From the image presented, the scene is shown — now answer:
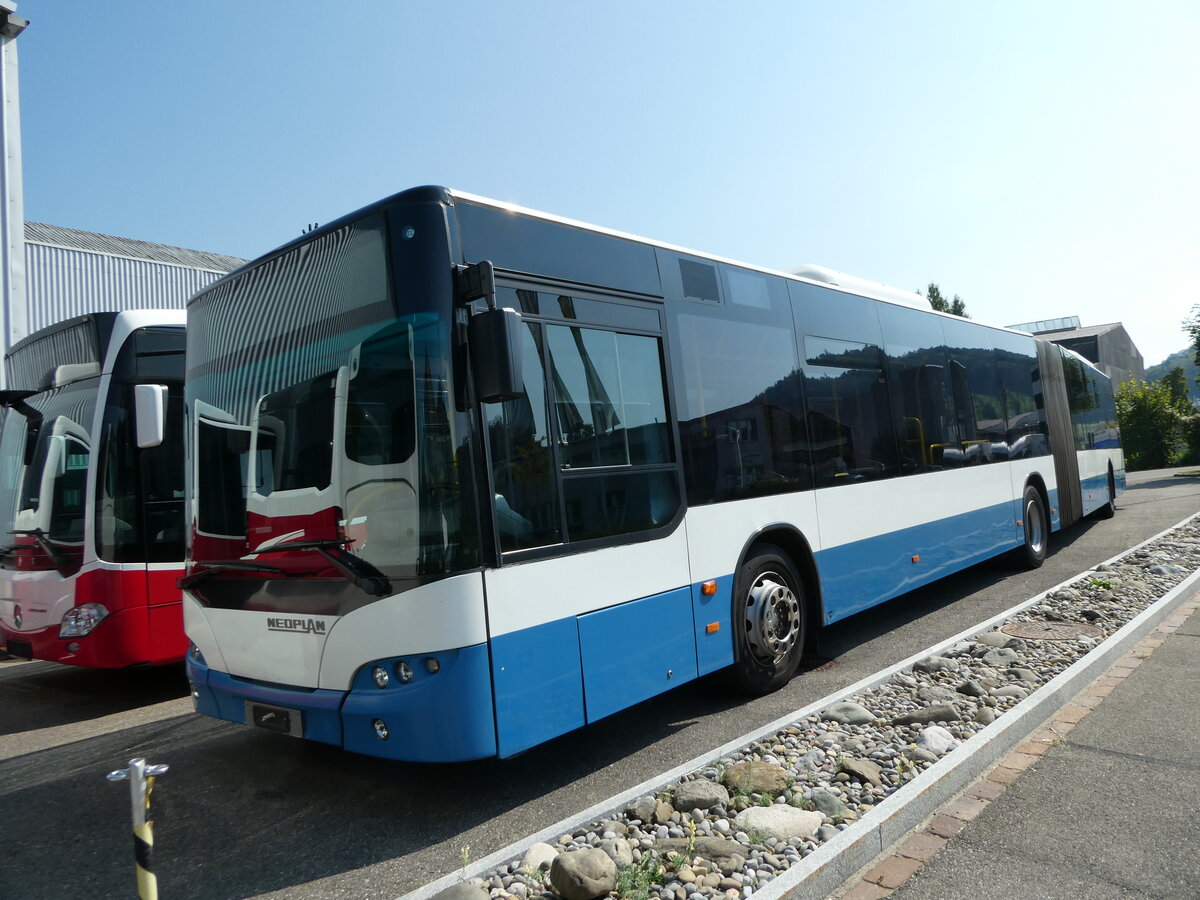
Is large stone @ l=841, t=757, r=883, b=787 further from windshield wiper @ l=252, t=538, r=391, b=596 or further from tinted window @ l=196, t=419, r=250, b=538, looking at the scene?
tinted window @ l=196, t=419, r=250, b=538

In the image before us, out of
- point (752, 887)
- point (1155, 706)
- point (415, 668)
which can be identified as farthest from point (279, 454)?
point (1155, 706)

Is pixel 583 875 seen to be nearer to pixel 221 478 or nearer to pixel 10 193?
pixel 221 478

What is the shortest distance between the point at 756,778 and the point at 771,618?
1.92 metres

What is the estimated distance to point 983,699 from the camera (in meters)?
5.40

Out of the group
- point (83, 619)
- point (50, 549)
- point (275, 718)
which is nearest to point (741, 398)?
point (275, 718)

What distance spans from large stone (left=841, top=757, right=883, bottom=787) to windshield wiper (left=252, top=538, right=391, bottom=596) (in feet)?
8.20

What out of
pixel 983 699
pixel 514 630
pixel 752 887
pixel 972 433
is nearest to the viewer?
pixel 752 887

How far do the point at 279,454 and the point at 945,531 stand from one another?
684 cm

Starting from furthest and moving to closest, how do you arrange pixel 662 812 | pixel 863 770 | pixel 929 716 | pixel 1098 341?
pixel 1098 341
pixel 929 716
pixel 863 770
pixel 662 812

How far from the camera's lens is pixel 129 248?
19.9 m

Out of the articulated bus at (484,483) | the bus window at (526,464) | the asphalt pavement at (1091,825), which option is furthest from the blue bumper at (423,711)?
the asphalt pavement at (1091,825)

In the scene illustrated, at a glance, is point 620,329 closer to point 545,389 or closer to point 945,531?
point 545,389

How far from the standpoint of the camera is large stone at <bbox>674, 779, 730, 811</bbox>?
3.96 metres

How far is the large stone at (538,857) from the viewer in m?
3.44
